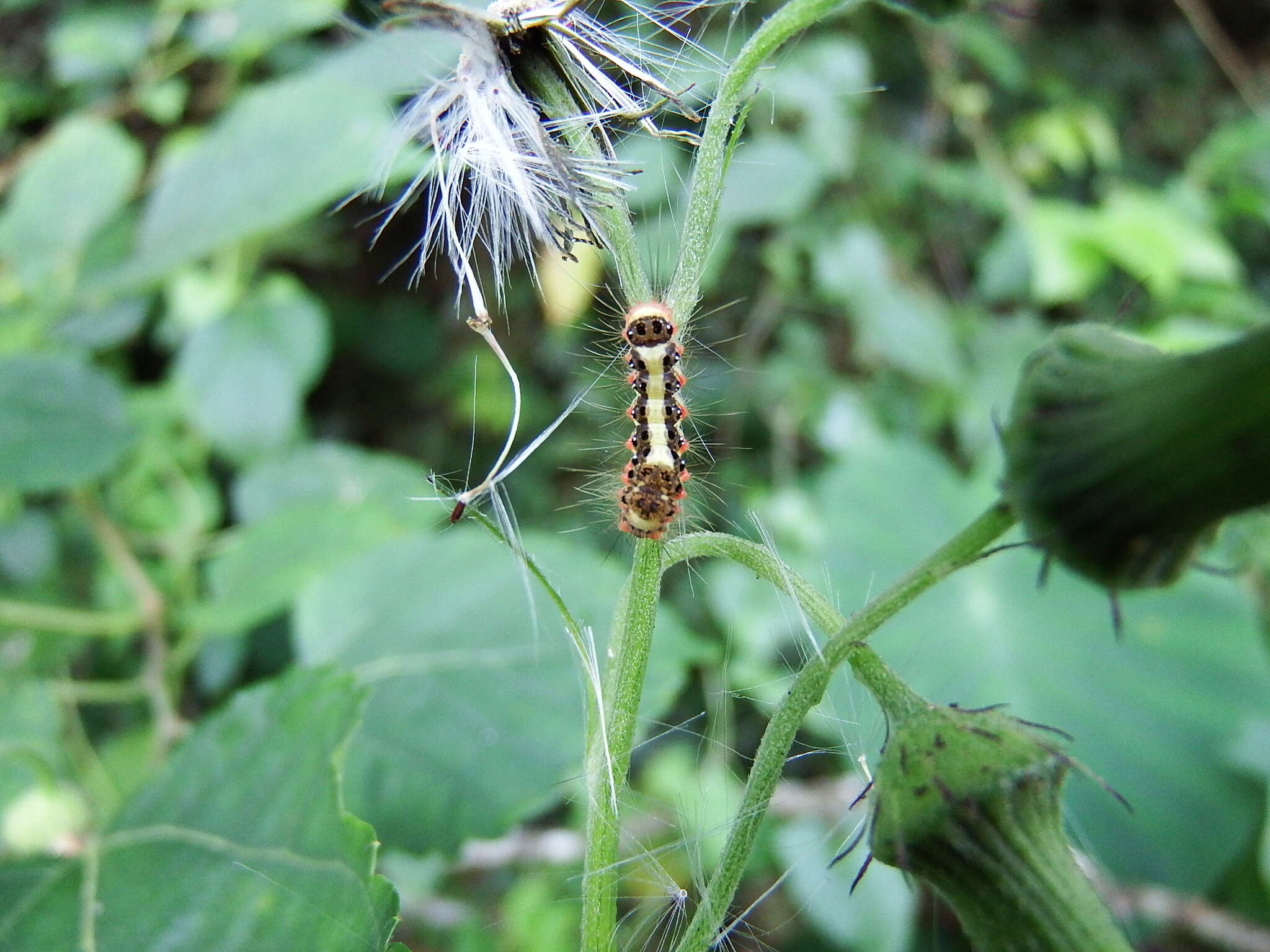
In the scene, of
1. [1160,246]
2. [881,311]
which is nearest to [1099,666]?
[881,311]

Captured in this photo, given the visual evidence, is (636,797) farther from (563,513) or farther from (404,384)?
(404,384)

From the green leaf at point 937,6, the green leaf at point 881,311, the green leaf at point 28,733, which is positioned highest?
the green leaf at point 937,6

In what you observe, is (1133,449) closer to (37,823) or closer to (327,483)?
(37,823)

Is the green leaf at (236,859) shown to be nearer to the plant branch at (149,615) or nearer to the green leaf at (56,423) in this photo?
the plant branch at (149,615)

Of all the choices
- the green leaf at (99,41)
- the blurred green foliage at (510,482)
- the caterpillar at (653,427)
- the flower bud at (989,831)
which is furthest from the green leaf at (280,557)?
the green leaf at (99,41)

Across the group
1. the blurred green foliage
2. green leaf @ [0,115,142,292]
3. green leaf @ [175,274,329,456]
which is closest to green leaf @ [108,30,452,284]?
the blurred green foliage

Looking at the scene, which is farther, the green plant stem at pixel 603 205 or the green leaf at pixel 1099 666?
the green leaf at pixel 1099 666
